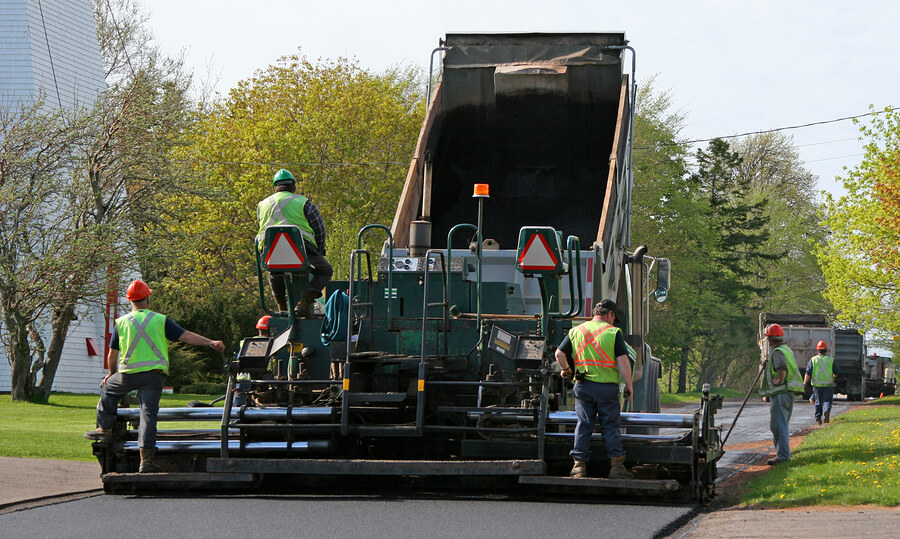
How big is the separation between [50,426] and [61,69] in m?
16.9

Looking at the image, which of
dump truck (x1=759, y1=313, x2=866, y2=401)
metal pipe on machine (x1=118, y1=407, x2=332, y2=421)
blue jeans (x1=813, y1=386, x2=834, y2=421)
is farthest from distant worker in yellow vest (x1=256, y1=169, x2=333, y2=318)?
dump truck (x1=759, y1=313, x2=866, y2=401)

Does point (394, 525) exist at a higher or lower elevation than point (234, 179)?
lower

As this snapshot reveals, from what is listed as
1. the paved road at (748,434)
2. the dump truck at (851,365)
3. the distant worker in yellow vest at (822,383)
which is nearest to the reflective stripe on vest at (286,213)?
the paved road at (748,434)

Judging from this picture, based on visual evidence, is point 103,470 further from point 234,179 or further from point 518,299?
point 234,179

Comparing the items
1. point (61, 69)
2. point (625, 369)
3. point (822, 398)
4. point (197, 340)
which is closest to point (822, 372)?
point (822, 398)

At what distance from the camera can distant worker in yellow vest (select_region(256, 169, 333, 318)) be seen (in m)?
10.2

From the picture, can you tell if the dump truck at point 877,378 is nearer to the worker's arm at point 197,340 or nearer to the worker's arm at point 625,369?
the worker's arm at point 625,369

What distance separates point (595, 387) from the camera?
30.5ft

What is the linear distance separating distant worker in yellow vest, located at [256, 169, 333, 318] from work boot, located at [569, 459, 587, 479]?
8.50 ft

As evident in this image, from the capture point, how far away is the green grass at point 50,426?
1328cm

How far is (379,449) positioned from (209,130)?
26.2m

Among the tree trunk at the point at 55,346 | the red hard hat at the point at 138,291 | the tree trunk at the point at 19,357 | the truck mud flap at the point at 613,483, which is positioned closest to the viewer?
the truck mud flap at the point at 613,483

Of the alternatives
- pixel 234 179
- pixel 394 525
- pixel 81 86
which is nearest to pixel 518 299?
pixel 394 525

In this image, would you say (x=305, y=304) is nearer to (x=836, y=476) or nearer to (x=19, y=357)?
(x=836, y=476)
